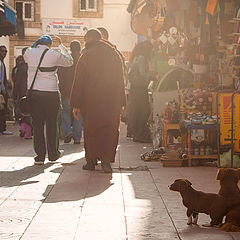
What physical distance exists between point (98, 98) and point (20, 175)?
143cm

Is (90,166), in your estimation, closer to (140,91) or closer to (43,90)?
(43,90)

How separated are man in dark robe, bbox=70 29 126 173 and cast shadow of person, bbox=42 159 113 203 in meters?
0.35

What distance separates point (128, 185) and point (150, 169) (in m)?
1.55

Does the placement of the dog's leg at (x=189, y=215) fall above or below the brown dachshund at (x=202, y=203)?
below

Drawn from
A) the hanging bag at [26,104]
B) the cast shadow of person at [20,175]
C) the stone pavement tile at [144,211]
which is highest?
the hanging bag at [26,104]

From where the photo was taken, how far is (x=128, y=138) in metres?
14.4

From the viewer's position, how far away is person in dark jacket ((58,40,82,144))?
43.2ft

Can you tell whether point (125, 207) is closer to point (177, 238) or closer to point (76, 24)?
point (177, 238)

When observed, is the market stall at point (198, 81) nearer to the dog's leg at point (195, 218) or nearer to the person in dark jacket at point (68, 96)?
the person in dark jacket at point (68, 96)

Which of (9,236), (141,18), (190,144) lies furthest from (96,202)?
(141,18)

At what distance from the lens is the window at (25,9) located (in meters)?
31.4

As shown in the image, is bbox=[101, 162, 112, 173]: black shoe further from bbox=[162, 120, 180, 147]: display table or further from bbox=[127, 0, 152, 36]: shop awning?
bbox=[127, 0, 152, 36]: shop awning

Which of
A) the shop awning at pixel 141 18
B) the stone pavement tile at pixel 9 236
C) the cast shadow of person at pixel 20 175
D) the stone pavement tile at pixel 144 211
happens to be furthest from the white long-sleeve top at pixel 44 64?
the shop awning at pixel 141 18

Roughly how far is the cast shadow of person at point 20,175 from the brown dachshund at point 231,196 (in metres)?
3.06
